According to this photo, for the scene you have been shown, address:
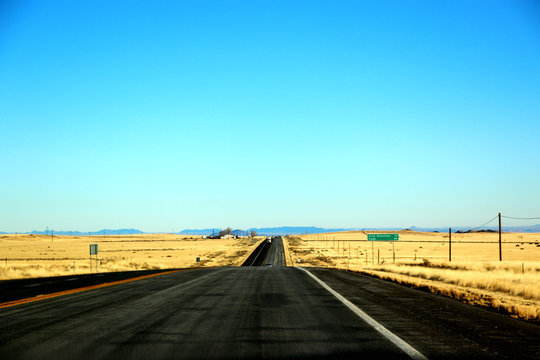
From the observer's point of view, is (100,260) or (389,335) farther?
(100,260)

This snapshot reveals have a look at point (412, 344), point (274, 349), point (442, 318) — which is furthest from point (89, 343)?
point (442, 318)

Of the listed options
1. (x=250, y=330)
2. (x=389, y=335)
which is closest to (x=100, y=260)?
(x=250, y=330)

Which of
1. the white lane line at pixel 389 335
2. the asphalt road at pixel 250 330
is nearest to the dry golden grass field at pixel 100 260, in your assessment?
the asphalt road at pixel 250 330

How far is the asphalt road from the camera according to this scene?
5734mm

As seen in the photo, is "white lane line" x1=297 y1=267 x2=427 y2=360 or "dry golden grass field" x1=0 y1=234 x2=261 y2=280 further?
"dry golden grass field" x1=0 y1=234 x2=261 y2=280

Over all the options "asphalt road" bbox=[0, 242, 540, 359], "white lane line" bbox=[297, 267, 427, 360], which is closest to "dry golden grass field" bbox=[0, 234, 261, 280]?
"asphalt road" bbox=[0, 242, 540, 359]

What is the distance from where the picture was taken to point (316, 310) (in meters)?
9.70

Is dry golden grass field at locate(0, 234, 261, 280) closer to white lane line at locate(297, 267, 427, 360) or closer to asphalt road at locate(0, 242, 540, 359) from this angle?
asphalt road at locate(0, 242, 540, 359)

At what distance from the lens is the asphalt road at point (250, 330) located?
18.8 ft

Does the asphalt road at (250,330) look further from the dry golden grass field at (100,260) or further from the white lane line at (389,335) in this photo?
the dry golden grass field at (100,260)

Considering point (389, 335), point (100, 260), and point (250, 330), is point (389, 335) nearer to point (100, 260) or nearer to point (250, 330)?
point (250, 330)

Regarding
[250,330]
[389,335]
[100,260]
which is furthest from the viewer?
[100,260]

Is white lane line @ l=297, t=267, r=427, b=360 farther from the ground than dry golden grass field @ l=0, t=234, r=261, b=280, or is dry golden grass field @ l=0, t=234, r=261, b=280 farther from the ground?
white lane line @ l=297, t=267, r=427, b=360

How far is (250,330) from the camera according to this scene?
23.7ft
